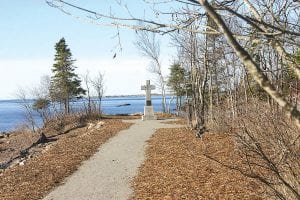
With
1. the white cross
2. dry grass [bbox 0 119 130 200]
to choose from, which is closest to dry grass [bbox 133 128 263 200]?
dry grass [bbox 0 119 130 200]

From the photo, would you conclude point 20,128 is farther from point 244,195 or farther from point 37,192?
point 244,195

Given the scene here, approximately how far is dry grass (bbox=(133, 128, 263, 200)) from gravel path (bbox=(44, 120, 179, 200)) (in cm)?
33

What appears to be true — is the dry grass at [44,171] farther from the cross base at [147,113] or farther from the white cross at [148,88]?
the cross base at [147,113]

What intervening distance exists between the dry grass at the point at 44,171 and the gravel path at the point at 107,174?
0.30 m

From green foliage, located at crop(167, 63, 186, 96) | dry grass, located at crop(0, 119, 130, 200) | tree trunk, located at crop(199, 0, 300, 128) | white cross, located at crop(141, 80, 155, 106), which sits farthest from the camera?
green foliage, located at crop(167, 63, 186, 96)

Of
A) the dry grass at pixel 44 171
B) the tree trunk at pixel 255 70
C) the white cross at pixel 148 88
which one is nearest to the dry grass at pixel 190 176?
the dry grass at pixel 44 171

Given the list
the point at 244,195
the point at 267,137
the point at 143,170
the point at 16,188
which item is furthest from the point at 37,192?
the point at 267,137

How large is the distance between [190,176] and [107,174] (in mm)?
2427

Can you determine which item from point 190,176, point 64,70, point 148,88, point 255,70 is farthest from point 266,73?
point 64,70

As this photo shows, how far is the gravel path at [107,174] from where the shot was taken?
10.3m

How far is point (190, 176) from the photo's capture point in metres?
11.3

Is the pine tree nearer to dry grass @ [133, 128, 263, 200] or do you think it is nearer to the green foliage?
the green foliage

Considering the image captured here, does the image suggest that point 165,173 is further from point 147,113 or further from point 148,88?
point 147,113

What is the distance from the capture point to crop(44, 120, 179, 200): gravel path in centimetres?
1027
